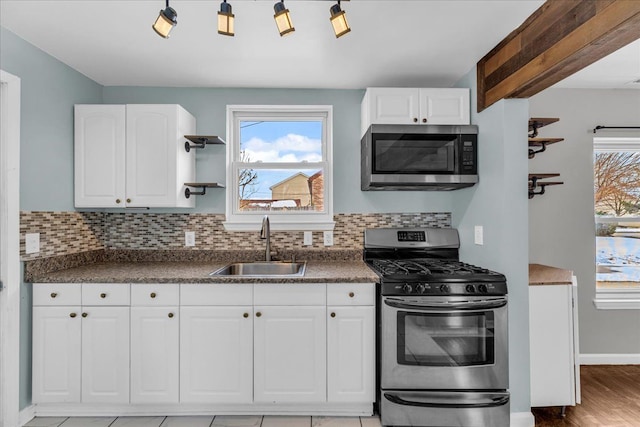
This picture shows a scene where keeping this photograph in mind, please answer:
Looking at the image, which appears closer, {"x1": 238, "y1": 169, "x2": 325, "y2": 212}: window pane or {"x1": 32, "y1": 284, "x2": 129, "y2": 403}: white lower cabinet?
{"x1": 32, "y1": 284, "x2": 129, "y2": 403}: white lower cabinet

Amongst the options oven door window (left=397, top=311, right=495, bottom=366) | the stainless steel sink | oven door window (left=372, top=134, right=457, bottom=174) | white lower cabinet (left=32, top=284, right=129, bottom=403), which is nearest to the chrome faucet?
the stainless steel sink

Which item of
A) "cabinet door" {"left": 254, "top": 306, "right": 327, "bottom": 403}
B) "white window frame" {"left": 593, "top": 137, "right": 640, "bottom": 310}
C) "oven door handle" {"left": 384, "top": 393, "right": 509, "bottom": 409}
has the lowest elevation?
"oven door handle" {"left": 384, "top": 393, "right": 509, "bottom": 409}

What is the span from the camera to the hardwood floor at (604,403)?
7.64 ft

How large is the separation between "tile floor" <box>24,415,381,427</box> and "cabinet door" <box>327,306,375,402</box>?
0.13 m

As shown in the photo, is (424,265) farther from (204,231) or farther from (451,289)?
(204,231)

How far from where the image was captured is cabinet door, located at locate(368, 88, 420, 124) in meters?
2.69

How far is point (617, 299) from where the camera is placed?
3176mm

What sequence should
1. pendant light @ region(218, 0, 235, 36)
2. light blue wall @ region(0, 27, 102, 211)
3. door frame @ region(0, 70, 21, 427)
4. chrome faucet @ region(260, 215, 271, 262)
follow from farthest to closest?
chrome faucet @ region(260, 215, 271, 262)
light blue wall @ region(0, 27, 102, 211)
door frame @ region(0, 70, 21, 427)
pendant light @ region(218, 0, 235, 36)

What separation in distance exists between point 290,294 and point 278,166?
1.19 meters

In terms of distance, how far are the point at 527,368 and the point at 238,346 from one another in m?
1.80

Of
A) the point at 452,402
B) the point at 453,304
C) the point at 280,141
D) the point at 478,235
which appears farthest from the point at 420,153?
the point at 452,402

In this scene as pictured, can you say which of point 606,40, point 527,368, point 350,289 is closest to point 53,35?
point 350,289

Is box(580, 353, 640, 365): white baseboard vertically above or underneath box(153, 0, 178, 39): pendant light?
underneath

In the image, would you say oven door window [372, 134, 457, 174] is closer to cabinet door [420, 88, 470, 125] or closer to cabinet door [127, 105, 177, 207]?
cabinet door [420, 88, 470, 125]
